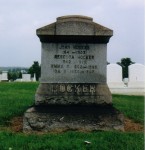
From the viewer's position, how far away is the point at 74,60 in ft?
26.6

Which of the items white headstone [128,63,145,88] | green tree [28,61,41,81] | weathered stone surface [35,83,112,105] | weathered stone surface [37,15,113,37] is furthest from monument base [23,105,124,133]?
green tree [28,61,41,81]

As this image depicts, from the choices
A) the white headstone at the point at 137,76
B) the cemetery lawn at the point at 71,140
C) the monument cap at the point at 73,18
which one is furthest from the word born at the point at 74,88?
the white headstone at the point at 137,76

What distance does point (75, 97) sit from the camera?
794cm

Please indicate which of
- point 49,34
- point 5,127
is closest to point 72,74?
point 49,34

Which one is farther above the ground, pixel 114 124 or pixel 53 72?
pixel 53 72

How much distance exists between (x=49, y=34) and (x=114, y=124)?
6.92 feet

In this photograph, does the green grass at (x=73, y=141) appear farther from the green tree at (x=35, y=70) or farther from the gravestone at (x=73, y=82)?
the green tree at (x=35, y=70)

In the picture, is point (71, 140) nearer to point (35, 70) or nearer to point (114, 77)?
point (114, 77)

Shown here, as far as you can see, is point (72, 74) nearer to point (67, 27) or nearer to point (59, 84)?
point (59, 84)

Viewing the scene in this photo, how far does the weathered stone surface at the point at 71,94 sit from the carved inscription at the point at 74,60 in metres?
0.29

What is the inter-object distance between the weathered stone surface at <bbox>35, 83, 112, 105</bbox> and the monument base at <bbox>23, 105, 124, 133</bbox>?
156 mm

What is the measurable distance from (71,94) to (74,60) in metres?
0.69

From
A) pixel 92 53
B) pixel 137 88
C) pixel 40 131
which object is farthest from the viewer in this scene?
pixel 137 88

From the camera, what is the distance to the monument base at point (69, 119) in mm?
7617
